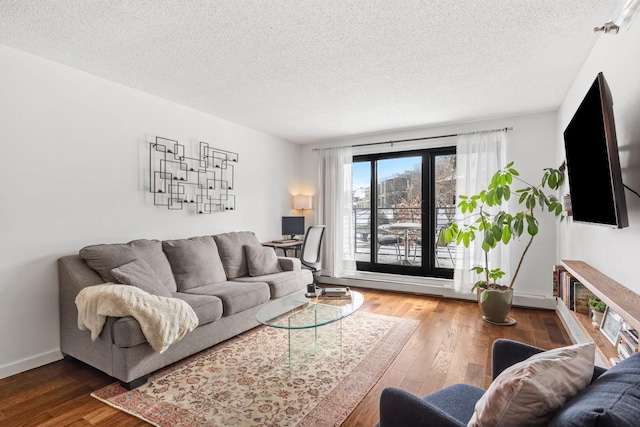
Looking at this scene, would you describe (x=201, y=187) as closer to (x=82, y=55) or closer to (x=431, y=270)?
(x=82, y=55)

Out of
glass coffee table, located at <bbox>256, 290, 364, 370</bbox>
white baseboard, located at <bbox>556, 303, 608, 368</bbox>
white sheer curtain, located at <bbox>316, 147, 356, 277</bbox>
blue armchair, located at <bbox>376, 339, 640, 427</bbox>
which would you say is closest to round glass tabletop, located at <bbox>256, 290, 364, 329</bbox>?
glass coffee table, located at <bbox>256, 290, 364, 370</bbox>

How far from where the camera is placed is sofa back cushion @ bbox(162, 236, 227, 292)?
3.35 m

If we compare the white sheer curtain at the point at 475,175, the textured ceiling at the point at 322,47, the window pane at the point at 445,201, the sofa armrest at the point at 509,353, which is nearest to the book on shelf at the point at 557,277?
the white sheer curtain at the point at 475,175

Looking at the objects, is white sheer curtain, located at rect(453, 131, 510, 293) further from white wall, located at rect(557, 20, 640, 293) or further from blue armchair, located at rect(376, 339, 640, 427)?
blue armchair, located at rect(376, 339, 640, 427)

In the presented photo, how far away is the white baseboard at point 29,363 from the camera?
250 centimetres

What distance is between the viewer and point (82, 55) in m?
2.69

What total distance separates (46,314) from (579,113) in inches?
166

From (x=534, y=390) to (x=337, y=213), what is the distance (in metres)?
4.68

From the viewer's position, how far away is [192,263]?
11.3ft

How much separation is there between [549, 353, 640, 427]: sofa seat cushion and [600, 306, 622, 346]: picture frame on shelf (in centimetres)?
117

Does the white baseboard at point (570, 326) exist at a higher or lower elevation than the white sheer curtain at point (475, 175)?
lower

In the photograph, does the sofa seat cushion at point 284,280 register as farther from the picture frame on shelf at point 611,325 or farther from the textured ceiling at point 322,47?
the picture frame on shelf at point 611,325

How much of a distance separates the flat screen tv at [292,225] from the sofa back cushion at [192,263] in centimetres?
170

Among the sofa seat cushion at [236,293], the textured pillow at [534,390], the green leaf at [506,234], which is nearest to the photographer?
the textured pillow at [534,390]
